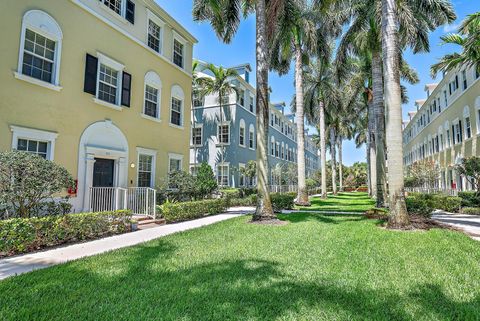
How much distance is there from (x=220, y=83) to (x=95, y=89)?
1395cm

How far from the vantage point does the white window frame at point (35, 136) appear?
28.3 ft

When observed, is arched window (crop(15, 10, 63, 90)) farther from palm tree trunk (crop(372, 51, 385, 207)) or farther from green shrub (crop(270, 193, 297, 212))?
palm tree trunk (crop(372, 51, 385, 207))

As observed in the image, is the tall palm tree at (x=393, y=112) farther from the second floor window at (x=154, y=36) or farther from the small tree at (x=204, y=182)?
the second floor window at (x=154, y=36)

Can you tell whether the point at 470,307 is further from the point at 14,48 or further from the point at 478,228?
the point at 14,48

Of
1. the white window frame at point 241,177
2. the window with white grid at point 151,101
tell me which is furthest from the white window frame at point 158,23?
the white window frame at point 241,177

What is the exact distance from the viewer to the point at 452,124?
25.7 m

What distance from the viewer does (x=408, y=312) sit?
11.8 ft

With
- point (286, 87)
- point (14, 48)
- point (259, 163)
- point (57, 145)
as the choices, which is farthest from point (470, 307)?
point (286, 87)

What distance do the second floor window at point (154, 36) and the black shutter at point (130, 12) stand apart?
4.35 ft

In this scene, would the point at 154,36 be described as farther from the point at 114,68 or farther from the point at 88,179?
the point at 88,179

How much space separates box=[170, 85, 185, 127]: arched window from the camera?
16.4 metres

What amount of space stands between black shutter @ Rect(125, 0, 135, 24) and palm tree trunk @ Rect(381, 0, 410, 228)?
10.8 metres

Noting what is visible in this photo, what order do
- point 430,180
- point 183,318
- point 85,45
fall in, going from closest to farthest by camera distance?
point 183,318 < point 85,45 < point 430,180

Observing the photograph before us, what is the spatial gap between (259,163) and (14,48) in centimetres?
895
